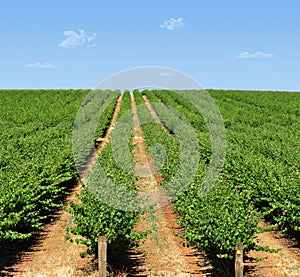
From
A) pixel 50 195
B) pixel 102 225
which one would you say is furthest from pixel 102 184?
pixel 50 195

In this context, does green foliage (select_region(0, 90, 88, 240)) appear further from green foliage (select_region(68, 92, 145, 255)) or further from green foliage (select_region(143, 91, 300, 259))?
green foliage (select_region(143, 91, 300, 259))

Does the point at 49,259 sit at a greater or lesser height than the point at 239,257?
lesser

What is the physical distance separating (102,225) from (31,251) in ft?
10.5

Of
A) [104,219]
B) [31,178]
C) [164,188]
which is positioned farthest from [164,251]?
[164,188]

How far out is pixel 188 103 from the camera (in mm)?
47062

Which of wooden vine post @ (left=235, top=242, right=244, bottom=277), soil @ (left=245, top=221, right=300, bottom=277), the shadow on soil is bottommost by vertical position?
soil @ (left=245, top=221, right=300, bottom=277)

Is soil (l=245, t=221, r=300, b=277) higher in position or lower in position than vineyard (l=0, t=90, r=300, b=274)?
lower

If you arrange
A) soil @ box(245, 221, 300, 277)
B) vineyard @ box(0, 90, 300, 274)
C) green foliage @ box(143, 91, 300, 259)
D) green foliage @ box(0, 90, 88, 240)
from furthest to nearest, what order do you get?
green foliage @ box(0, 90, 88, 240), soil @ box(245, 221, 300, 277), vineyard @ box(0, 90, 300, 274), green foliage @ box(143, 91, 300, 259)

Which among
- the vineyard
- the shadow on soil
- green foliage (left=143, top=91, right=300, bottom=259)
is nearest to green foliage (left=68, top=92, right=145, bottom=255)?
the vineyard

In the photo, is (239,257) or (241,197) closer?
(239,257)

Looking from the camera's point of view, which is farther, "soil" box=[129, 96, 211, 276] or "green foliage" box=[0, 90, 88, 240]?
"green foliage" box=[0, 90, 88, 240]

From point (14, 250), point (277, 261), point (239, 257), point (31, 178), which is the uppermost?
point (31, 178)

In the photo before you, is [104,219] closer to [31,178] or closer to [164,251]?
Answer: [164,251]

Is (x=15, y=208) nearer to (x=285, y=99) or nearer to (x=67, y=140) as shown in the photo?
(x=67, y=140)
